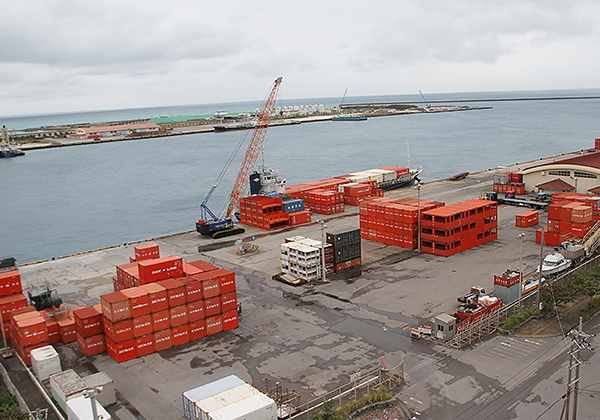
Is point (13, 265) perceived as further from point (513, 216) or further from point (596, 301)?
point (513, 216)

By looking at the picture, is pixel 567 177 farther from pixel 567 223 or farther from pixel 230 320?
pixel 230 320

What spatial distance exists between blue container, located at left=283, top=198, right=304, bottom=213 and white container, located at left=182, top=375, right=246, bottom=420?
35.3m

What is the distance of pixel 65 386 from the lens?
65.0 ft

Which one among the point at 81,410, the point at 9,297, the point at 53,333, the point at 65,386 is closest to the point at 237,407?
the point at 81,410

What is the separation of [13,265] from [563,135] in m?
169

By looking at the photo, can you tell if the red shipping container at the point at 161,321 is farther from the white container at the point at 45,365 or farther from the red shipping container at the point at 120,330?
the white container at the point at 45,365

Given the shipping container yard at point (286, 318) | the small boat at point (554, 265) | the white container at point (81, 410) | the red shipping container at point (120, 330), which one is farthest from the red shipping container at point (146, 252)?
the small boat at point (554, 265)

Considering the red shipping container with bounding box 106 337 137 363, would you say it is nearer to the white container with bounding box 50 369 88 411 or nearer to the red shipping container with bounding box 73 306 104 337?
the red shipping container with bounding box 73 306 104 337

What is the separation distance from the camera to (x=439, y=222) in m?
38.3

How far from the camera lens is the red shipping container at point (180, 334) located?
25.2 m

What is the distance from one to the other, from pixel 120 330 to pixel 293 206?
32310mm

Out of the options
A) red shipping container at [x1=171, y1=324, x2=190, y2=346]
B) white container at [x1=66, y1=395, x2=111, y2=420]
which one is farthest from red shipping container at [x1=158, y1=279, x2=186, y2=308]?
white container at [x1=66, y1=395, x2=111, y2=420]

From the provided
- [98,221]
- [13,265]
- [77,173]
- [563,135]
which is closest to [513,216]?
[13,265]

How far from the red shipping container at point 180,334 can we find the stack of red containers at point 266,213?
83.3 ft
